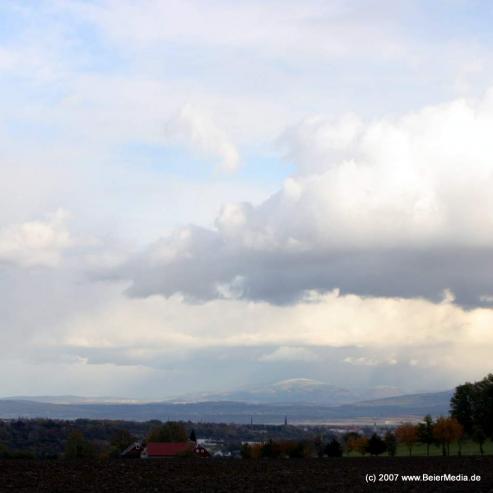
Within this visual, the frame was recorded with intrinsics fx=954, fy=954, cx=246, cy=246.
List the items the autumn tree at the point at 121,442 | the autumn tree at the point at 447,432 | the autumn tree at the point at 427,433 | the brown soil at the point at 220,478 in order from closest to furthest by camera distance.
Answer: the brown soil at the point at 220,478 → the autumn tree at the point at 447,432 → the autumn tree at the point at 427,433 → the autumn tree at the point at 121,442

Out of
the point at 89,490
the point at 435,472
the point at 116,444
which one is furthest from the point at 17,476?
the point at 116,444

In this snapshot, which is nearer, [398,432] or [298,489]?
[298,489]

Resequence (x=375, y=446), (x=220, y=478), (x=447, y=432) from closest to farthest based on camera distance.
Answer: (x=220, y=478) → (x=375, y=446) → (x=447, y=432)

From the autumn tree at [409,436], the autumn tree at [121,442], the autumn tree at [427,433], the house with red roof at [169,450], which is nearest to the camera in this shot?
the house with red roof at [169,450]

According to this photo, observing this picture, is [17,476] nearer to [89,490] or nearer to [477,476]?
[89,490]

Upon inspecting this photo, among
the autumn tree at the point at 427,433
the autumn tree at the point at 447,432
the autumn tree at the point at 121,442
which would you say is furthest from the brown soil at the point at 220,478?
the autumn tree at the point at 121,442

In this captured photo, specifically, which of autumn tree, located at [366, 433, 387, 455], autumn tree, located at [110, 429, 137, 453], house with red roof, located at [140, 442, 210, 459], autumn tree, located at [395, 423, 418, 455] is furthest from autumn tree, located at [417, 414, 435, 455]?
autumn tree, located at [110, 429, 137, 453]

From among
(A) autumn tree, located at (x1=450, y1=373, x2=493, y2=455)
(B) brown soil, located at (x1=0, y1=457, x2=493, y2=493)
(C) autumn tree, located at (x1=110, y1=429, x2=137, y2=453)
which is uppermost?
(A) autumn tree, located at (x1=450, y1=373, x2=493, y2=455)

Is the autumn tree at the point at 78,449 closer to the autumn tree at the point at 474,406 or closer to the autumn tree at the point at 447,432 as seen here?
the autumn tree at the point at 447,432

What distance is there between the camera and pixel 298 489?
54031 millimetres

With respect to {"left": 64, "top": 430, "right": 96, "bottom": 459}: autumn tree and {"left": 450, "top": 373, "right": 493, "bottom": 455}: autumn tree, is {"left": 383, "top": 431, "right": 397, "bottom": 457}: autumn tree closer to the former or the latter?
{"left": 450, "top": 373, "right": 493, "bottom": 455}: autumn tree

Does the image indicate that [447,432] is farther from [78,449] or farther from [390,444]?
[78,449]

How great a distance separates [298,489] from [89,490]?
11.7 metres

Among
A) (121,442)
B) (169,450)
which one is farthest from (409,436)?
(121,442)
